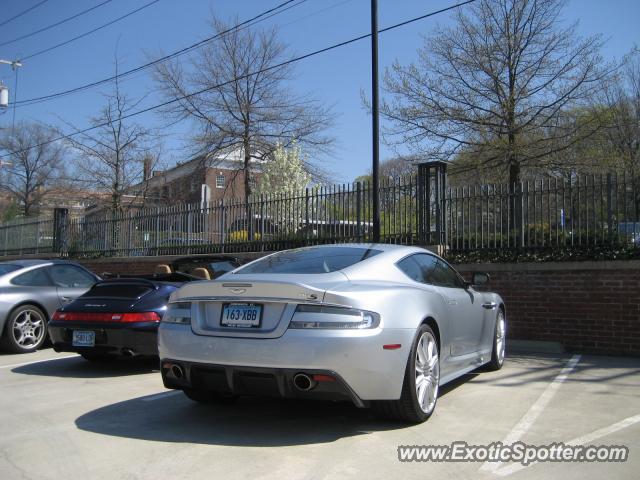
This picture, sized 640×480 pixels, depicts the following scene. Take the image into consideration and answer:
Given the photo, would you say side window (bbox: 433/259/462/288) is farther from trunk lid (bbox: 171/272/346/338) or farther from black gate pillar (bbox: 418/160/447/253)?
black gate pillar (bbox: 418/160/447/253)

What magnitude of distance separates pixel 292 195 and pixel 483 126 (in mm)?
5036

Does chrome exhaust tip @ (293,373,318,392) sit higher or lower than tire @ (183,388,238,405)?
higher

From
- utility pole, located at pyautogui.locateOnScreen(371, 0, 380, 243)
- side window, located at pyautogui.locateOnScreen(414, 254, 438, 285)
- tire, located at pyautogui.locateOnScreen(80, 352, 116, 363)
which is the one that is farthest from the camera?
utility pole, located at pyautogui.locateOnScreen(371, 0, 380, 243)

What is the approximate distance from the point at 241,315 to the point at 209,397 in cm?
130

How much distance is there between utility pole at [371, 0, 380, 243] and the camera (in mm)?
11375

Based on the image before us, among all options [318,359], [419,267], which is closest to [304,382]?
[318,359]

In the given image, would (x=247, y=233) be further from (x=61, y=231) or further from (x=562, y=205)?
(x=61, y=231)

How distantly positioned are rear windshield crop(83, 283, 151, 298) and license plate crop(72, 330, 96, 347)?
0.54m

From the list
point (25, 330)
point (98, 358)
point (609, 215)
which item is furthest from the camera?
point (609, 215)

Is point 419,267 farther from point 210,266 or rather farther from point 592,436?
point 210,266

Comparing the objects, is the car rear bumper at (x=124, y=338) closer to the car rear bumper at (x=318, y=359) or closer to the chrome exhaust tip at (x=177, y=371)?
the chrome exhaust tip at (x=177, y=371)

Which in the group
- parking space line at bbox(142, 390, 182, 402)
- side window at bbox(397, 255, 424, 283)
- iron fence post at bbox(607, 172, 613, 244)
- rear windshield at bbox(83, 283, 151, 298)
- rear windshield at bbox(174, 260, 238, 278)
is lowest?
parking space line at bbox(142, 390, 182, 402)

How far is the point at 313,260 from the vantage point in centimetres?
526

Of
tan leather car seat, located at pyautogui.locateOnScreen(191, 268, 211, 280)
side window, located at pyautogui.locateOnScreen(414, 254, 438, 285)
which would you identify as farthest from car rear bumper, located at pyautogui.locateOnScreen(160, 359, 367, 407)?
tan leather car seat, located at pyautogui.locateOnScreen(191, 268, 211, 280)
